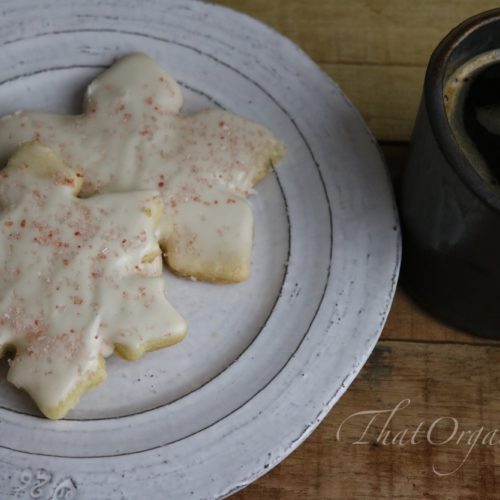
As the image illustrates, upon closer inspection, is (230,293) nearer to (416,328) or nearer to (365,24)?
(416,328)

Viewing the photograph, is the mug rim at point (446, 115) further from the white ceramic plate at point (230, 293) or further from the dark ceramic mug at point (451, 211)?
the white ceramic plate at point (230, 293)

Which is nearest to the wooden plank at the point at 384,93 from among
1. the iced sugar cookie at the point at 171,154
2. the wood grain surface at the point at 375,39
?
the wood grain surface at the point at 375,39

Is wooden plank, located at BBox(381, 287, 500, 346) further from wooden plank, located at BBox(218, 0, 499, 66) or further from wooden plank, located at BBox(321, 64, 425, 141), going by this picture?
wooden plank, located at BBox(218, 0, 499, 66)

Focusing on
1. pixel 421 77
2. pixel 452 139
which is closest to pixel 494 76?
pixel 452 139

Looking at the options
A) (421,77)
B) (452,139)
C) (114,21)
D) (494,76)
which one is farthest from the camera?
(421,77)

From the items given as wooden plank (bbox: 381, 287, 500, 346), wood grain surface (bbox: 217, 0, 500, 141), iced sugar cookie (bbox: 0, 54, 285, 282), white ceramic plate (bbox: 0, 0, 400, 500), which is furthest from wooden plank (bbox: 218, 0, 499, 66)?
wooden plank (bbox: 381, 287, 500, 346)

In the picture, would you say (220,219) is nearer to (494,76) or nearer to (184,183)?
(184,183)
